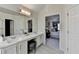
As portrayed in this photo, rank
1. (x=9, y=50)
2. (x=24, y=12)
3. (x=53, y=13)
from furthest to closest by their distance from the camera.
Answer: (x=53, y=13)
(x=24, y=12)
(x=9, y=50)

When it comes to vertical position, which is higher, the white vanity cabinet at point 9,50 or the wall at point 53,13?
the wall at point 53,13

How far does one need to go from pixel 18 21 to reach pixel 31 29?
0.88 m

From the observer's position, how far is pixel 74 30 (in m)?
2.70

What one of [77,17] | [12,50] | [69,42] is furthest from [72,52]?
[12,50]

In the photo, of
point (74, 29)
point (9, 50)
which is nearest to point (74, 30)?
point (74, 29)

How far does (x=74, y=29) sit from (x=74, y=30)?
0.10ft

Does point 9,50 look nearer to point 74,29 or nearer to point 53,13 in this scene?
point 74,29

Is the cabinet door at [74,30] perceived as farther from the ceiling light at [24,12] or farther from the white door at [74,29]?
the ceiling light at [24,12]

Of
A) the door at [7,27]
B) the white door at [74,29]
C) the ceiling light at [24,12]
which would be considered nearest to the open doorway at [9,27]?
→ the door at [7,27]

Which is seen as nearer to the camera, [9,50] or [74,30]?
[9,50]

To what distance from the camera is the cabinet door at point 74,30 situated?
8.48 feet

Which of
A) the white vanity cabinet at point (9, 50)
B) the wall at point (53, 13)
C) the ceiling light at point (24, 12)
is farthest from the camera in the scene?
the wall at point (53, 13)

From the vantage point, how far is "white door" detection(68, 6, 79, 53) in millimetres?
2584

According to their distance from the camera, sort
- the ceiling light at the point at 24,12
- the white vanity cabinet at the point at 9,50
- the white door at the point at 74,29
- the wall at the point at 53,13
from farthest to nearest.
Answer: the wall at the point at 53,13, the ceiling light at the point at 24,12, the white door at the point at 74,29, the white vanity cabinet at the point at 9,50
